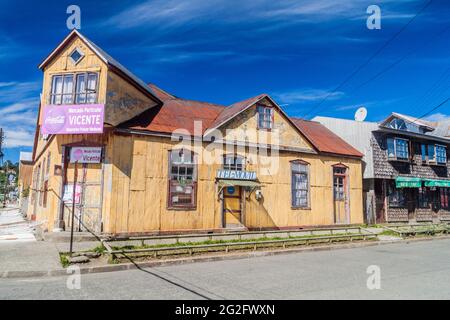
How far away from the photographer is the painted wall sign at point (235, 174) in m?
16.5

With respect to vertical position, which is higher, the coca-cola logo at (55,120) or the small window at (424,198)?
the coca-cola logo at (55,120)

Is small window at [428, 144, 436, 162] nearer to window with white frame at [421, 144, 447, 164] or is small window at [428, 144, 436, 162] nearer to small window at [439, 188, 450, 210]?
window with white frame at [421, 144, 447, 164]

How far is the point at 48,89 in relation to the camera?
15414mm

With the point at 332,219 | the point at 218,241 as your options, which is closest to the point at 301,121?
the point at 332,219

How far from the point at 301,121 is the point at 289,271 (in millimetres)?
16147

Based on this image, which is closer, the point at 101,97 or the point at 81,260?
the point at 81,260

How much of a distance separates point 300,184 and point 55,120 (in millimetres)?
12157

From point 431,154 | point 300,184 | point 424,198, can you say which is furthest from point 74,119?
point 431,154

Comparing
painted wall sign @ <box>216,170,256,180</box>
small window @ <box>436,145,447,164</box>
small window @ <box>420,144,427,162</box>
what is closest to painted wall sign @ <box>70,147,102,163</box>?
painted wall sign @ <box>216,170,256,180</box>

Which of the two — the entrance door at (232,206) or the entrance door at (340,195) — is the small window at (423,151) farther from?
the entrance door at (232,206)

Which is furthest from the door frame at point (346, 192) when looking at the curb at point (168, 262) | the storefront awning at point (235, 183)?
the storefront awning at point (235, 183)

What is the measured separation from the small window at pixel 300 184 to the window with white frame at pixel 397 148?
822 cm

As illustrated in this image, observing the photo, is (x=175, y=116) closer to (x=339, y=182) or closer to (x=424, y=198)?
(x=339, y=182)
